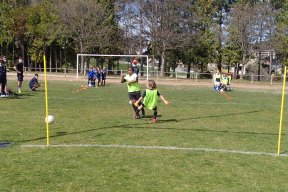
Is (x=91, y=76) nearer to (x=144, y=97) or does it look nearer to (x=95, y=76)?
(x=95, y=76)

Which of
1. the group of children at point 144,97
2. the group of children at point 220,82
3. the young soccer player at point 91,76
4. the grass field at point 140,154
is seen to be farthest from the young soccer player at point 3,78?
the group of children at point 220,82

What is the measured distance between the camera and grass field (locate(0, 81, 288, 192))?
661 centimetres

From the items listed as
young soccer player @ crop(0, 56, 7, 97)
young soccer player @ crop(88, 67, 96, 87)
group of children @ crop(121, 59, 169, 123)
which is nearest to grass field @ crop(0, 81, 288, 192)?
group of children @ crop(121, 59, 169, 123)

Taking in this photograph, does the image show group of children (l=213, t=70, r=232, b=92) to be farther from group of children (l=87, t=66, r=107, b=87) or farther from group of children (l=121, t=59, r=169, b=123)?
group of children (l=121, t=59, r=169, b=123)

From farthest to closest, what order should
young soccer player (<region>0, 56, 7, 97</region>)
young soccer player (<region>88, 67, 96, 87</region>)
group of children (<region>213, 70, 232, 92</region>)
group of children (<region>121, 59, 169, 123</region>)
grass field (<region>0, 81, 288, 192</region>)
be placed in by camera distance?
young soccer player (<region>88, 67, 96, 87</region>), group of children (<region>213, 70, 232, 92</region>), young soccer player (<region>0, 56, 7, 97</region>), group of children (<region>121, 59, 169, 123</region>), grass field (<region>0, 81, 288, 192</region>)

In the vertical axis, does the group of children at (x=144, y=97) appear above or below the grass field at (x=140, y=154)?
above

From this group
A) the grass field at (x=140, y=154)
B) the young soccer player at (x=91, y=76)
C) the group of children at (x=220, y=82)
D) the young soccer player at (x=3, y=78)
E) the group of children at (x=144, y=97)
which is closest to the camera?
the grass field at (x=140, y=154)

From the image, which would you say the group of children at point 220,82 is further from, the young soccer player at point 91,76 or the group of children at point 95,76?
the young soccer player at point 91,76

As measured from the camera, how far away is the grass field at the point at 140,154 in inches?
260

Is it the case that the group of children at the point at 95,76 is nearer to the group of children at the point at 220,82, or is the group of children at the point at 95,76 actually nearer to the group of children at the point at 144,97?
the group of children at the point at 220,82

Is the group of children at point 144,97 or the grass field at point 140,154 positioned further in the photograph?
the group of children at point 144,97

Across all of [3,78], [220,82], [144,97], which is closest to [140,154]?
[144,97]

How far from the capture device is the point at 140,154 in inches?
338

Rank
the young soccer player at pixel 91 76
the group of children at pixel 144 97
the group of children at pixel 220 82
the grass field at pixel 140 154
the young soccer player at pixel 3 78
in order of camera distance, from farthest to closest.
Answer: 1. the young soccer player at pixel 91 76
2. the group of children at pixel 220 82
3. the young soccer player at pixel 3 78
4. the group of children at pixel 144 97
5. the grass field at pixel 140 154
